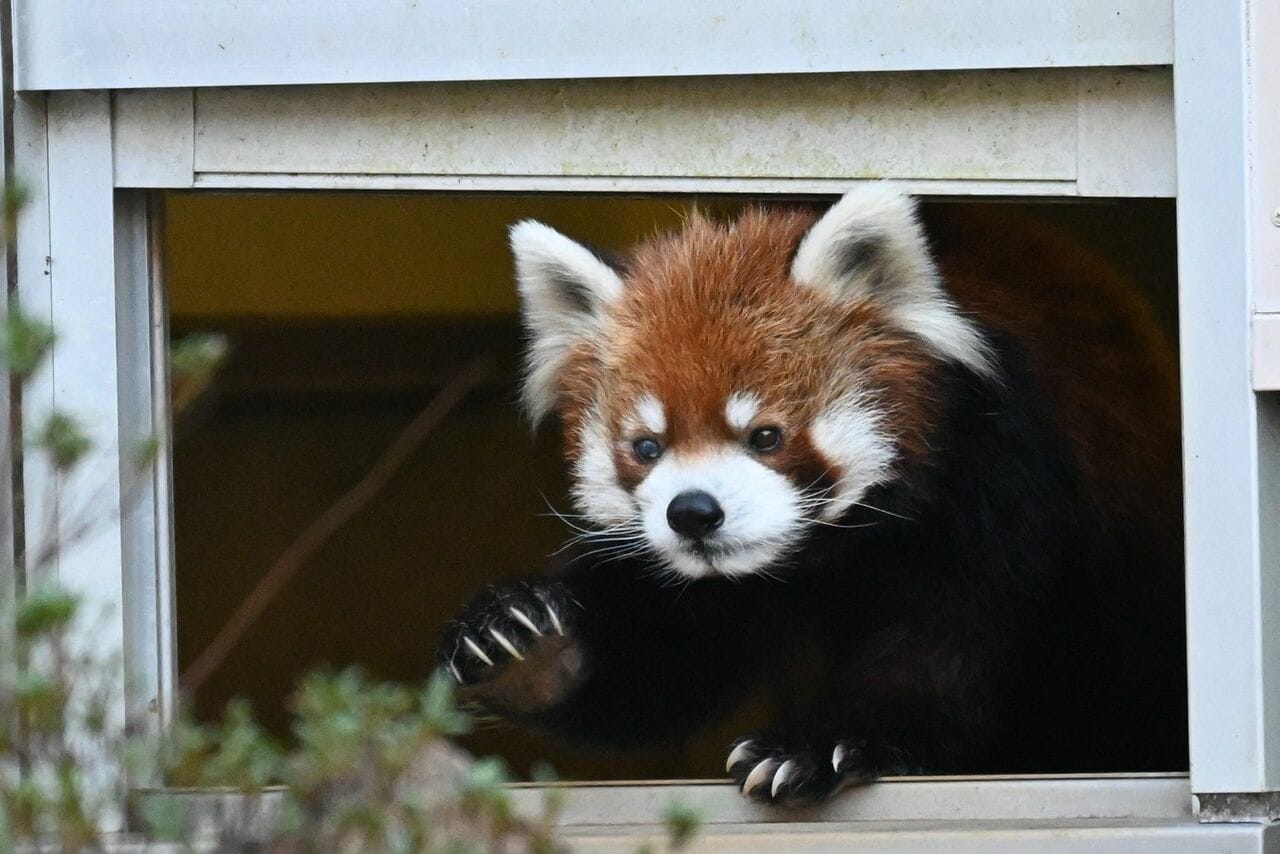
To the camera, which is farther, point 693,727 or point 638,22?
point 693,727

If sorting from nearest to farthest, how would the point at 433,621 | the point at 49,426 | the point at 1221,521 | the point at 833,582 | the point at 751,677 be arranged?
1. the point at 49,426
2. the point at 1221,521
3. the point at 833,582
4. the point at 751,677
5. the point at 433,621

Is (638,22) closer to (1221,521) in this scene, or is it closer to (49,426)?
(1221,521)

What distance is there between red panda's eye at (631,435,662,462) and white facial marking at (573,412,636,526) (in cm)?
7

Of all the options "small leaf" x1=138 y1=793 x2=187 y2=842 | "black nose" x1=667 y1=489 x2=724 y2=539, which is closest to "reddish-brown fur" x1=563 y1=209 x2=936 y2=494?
"black nose" x1=667 y1=489 x2=724 y2=539

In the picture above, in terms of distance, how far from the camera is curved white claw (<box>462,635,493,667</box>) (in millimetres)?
2764

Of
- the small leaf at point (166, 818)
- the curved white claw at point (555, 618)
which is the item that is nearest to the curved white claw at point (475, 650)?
the curved white claw at point (555, 618)

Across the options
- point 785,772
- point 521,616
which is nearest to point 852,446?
point 785,772

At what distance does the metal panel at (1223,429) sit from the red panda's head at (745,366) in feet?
1.34

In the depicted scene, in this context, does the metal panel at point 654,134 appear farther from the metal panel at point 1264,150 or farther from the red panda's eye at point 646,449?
the red panda's eye at point 646,449

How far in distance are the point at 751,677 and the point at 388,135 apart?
1.27m

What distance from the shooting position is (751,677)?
3.00 meters

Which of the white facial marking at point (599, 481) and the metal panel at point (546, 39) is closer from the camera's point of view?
the metal panel at point (546, 39)

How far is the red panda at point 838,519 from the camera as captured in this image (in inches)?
105

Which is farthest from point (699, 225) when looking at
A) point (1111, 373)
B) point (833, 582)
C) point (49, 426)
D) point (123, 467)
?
point (49, 426)
